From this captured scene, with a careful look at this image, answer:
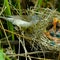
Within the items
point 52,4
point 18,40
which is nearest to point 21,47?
point 18,40

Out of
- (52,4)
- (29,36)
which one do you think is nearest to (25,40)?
(29,36)

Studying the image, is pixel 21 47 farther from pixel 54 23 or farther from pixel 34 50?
pixel 54 23

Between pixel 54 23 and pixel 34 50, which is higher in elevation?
pixel 54 23

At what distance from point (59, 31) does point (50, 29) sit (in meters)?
0.06

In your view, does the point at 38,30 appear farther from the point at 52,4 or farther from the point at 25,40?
the point at 52,4

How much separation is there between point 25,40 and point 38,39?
80mm

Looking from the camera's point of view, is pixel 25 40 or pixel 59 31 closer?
pixel 25 40

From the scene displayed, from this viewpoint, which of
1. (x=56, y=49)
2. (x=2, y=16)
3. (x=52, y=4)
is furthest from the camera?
(x=52, y=4)

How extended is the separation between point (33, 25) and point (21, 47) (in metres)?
0.15

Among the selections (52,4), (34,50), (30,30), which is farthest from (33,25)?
(52,4)

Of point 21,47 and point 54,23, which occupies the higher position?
point 54,23

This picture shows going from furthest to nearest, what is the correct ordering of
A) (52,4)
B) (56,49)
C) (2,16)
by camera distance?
1. (52,4)
2. (2,16)
3. (56,49)

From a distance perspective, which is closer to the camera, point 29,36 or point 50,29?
point 29,36

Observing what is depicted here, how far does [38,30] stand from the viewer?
1.17 m
